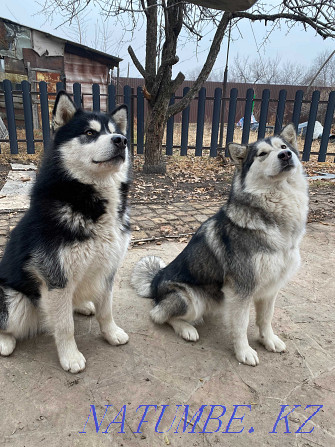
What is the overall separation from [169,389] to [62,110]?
204 centimetres

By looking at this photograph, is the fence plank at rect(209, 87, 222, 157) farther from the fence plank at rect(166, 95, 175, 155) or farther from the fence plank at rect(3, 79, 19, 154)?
the fence plank at rect(3, 79, 19, 154)

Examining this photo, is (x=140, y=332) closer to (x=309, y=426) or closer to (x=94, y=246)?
(x=94, y=246)

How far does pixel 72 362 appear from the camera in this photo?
2.20 m

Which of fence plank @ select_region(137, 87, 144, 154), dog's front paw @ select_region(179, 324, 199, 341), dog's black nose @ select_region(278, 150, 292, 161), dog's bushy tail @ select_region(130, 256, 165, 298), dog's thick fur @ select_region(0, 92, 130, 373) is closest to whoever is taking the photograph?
dog's thick fur @ select_region(0, 92, 130, 373)

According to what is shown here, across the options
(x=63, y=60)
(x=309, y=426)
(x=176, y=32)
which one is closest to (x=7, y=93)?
(x=176, y=32)

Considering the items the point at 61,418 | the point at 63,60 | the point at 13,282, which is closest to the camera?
the point at 61,418

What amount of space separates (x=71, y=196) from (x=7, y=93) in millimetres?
7889

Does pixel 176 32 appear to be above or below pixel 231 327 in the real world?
above

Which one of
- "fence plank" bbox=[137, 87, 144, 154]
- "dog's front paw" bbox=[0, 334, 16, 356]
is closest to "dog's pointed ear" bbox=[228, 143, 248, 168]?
"dog's front paw" bbox=[0, 334, 16, 356]

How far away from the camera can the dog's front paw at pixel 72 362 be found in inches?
86.4

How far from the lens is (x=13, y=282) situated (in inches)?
85.7

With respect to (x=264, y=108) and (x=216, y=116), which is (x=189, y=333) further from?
(x=264, y=108)

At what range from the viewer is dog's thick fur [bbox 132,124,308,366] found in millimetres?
2168

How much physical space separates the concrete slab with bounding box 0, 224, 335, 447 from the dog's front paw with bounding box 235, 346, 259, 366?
0.14 feet
